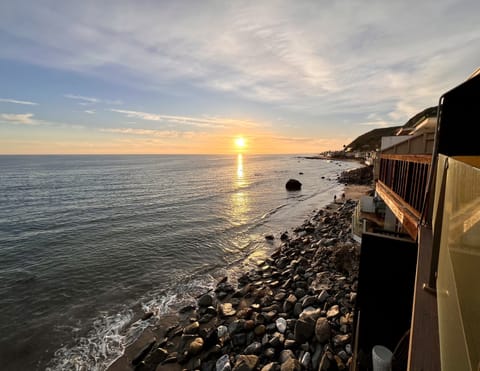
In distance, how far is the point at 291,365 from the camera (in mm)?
5594

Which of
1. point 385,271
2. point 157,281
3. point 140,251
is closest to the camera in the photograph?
point 385,271

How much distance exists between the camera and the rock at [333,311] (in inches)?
275

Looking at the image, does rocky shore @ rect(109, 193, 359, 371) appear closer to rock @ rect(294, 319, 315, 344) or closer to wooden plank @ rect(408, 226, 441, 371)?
rock @ rect(294, 319, 315, 344)

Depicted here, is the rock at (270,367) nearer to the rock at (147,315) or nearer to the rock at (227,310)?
the rock at (227,310)

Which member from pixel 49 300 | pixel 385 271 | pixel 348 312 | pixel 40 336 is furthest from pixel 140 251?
pixel 385 271

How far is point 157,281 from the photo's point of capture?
11.7 metres

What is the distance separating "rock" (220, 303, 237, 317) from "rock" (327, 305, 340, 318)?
11.5ft

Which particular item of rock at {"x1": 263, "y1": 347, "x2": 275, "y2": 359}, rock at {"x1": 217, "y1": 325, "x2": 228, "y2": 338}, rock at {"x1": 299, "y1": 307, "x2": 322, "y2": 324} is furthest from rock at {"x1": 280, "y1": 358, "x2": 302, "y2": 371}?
rock at {"x1": 217, "y1": 325, "x2": 228, "y2": 338}

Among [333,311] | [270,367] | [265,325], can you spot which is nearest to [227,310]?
[265,325]

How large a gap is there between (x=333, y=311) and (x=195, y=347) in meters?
4.35

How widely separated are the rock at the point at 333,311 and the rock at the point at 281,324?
1.36 metres

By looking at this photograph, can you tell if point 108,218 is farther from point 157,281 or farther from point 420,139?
point 420,139

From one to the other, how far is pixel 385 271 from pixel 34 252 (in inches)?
763

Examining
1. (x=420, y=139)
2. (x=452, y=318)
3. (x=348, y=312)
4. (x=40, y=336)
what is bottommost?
(x=40, y=336)
